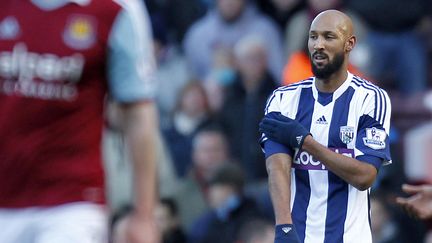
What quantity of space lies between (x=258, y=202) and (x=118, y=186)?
188 centimetres

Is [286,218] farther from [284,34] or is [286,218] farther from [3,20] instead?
[284,34]

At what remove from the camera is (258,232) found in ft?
35.3

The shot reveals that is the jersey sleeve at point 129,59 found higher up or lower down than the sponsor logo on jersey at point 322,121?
higher up

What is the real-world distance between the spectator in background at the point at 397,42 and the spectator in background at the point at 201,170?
60.6 inches

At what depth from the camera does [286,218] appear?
7512mm

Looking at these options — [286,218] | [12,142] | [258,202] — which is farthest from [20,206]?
[258,202]

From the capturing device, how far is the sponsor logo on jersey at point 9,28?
6.23m

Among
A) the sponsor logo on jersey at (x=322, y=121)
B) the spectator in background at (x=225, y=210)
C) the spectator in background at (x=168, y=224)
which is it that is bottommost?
the spectator in background at (x=168, y=224)

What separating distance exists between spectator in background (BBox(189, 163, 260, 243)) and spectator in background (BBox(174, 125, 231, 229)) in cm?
60

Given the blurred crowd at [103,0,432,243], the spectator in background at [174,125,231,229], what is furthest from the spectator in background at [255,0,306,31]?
the spectator in background at [174,125,231,229]

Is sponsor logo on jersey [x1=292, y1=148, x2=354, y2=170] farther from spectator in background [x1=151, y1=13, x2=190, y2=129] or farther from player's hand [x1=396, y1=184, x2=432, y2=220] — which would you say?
spectator in background [x1=151, y1=13, x2=190, y2=129]

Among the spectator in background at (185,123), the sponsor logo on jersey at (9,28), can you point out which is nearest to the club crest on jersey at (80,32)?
the sponsor logo on jersey at (9,28)

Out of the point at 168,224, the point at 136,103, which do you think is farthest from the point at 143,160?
the point at 168,224

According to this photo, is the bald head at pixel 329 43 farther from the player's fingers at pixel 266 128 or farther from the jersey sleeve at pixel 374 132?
the player's fingers at pixel 266 128
